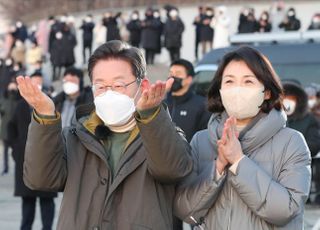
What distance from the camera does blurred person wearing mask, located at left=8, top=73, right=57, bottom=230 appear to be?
8.38 metres

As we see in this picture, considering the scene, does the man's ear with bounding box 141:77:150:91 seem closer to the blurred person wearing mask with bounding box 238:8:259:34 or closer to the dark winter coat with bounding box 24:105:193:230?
the dark winter coat with bounding box 24:105:193:230

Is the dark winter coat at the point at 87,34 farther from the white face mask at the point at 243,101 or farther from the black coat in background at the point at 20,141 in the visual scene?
the white face mask at the point at 243,101

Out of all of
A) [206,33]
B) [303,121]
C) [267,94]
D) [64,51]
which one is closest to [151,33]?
[206,33]

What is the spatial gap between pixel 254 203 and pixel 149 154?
1.70 ft

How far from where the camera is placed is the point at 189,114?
7.99m

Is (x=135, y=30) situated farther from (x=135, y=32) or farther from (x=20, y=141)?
(x=20, y=141)

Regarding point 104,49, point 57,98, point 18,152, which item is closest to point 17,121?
point 18,152

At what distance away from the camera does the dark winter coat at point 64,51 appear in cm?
2748

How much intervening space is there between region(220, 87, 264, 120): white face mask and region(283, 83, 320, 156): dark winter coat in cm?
442

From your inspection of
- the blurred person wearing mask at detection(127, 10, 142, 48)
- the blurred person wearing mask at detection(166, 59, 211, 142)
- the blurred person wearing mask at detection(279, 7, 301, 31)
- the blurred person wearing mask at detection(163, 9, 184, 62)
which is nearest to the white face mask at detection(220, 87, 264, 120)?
the blurred person wearing mask at detection(166, 59, 211, 142)

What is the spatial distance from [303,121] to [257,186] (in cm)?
531

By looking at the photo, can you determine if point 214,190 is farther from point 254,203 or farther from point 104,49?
point 104,49

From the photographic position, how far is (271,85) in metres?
4.20

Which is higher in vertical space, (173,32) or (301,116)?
(301,116)
